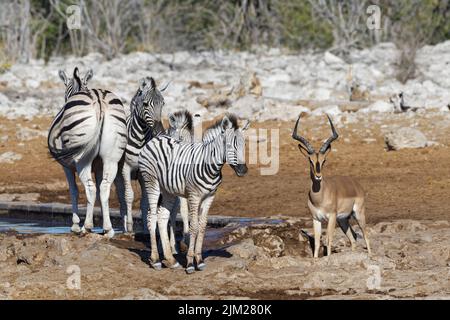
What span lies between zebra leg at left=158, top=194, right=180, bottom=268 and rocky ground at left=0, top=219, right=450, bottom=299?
0.14 metres

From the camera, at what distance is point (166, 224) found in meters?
9.65

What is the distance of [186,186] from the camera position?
30.6 ft

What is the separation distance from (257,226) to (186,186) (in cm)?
210

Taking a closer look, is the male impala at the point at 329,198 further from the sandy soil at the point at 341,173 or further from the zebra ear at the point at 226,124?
the sandy soil at the point at 341,173

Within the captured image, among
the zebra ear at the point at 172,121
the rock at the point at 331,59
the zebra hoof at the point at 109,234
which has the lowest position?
the zebra hoof at the point at 109,234

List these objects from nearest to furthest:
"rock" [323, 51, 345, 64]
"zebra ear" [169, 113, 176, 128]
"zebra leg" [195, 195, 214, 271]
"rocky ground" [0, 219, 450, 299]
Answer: "rocky ground" [0, 219, 450, 299] < "zebra leg" [195, 195, 214, 271] < "zebra ear" [169, 113, 176, 128] < "rock" [323, 51, 345, 64]

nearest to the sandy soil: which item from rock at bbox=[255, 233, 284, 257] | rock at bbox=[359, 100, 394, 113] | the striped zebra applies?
rock at bbox=[359, 100, 394, 113]

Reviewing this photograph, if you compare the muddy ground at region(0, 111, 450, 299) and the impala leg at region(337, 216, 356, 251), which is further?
the impala leg at region(337, 216, 356, 251)

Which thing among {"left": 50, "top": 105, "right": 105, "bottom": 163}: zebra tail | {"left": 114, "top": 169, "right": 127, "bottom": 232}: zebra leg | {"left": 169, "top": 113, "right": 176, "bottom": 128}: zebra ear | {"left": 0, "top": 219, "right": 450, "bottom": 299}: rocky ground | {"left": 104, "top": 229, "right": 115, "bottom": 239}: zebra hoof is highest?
{"left": 169, "top": 113, "right": 176, "bottom": 128}: zebra ear

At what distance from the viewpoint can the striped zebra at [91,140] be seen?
1099cm

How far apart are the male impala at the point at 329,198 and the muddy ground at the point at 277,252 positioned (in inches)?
10.7

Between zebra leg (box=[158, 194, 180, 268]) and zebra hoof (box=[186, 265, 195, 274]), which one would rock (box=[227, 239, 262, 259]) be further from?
zebra hoof (box=[186, 265, 195, 274])

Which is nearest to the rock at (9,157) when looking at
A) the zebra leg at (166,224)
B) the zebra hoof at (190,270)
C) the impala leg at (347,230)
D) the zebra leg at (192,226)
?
the zebra leg at (166,224)

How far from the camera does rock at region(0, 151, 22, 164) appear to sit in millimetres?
17891
